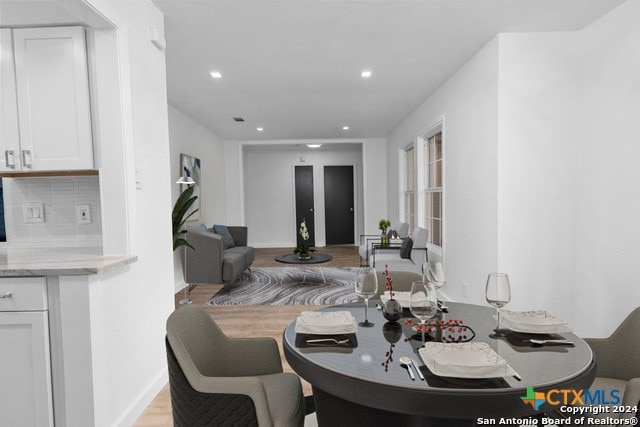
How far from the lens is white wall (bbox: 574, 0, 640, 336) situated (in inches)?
98.3

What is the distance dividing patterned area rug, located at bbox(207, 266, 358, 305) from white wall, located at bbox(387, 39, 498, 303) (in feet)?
4.54

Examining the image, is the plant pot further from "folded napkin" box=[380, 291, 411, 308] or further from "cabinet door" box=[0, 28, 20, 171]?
"cabinet door" box=[0, 28, 20, 171]

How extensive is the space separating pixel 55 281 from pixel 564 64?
3.80 m

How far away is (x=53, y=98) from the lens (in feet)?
6.68

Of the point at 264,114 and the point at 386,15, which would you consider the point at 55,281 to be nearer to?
the point at 386,15

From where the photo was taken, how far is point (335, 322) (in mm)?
1465

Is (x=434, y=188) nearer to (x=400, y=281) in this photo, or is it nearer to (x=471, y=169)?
(x=471, y=169)

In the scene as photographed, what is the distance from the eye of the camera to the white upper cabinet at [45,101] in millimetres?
2023

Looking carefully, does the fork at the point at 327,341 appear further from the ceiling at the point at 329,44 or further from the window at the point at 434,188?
the window at the point at 434,188

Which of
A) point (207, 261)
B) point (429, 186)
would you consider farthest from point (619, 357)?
point (207, 261)

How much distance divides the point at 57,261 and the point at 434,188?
4443mm

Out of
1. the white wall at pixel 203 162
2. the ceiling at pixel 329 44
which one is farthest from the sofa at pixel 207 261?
the ceiling at pixel 329 44

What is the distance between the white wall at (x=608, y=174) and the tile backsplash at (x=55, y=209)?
3451mm

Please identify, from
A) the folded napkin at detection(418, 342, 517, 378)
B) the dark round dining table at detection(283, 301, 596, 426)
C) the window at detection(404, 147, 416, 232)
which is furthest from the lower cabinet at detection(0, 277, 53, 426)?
the window at detection(404, 147, 416, 232)
